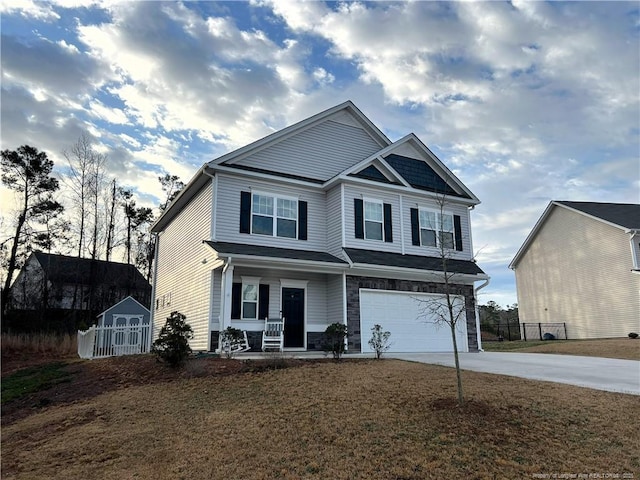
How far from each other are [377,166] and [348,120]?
2516 mm

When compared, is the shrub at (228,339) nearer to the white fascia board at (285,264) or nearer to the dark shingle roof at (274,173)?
the white fascia board at (285,264)

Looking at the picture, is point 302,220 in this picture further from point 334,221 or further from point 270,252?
point 270,252

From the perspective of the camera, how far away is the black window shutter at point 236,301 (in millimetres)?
13664

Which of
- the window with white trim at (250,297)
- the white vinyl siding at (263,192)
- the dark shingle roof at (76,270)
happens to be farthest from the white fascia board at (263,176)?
the dark shingle roof at (76,270)

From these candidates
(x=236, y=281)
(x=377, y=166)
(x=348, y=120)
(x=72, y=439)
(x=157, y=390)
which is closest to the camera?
(x=72, y=439)

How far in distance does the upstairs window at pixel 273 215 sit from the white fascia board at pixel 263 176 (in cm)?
55

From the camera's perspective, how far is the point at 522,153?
18.1 metres

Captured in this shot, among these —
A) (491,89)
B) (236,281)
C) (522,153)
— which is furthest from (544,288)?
(236,281)

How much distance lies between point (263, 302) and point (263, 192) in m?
3.64

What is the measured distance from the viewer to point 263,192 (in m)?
15.2

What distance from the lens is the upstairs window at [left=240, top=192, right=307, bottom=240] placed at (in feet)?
48.3

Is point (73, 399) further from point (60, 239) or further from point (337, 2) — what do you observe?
point (60, 239)

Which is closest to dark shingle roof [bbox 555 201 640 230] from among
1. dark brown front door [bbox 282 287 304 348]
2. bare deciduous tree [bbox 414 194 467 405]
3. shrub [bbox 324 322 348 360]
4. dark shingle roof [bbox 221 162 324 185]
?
bare deciduous tree [bbox 414 194 467 405]

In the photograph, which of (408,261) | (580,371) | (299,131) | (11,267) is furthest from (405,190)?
(11,267)
